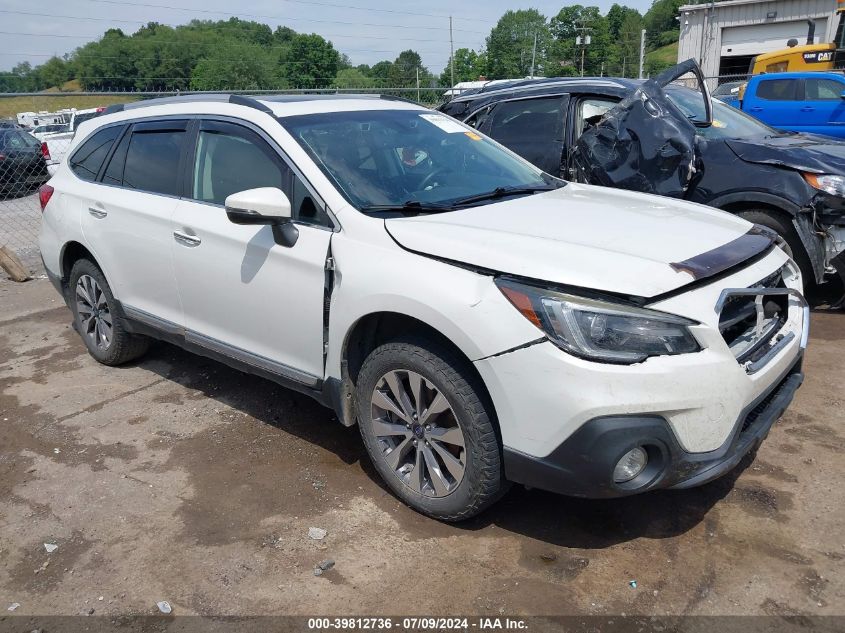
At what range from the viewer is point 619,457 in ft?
8.38

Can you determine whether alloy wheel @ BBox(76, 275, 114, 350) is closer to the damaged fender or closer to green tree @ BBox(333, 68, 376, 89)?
the damaged fender

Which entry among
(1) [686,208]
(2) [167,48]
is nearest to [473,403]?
(1) [686,208]

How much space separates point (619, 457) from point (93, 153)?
4121mm

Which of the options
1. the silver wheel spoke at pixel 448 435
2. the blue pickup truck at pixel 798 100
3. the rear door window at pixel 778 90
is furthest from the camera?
the rear door window at pixel 778 90

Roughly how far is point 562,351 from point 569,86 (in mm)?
4151

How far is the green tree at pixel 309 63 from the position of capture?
57.1 m

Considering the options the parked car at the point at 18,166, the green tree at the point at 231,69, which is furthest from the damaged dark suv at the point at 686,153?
the green tree at the point at 231,69

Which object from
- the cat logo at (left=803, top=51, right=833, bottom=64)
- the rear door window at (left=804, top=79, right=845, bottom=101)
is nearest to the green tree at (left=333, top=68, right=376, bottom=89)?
the cat logo at (left=803, top=51, right=833, bottom=64)

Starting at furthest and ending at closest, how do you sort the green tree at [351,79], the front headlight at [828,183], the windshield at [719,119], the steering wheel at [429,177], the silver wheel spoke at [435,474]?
the green tree at [351,79] → the windshield at [719,119] → the front headlight at [828,183] → the steering wheel at [429,177] → the silver wheel spoke at [435,474]

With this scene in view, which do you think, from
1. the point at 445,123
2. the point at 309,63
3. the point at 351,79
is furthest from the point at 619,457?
the point at 309,63

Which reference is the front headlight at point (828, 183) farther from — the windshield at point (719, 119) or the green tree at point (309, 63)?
the green tree at point (309, 63)

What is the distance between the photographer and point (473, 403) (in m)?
2.83

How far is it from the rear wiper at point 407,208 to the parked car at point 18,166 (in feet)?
44.3

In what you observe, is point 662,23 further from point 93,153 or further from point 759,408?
point 759,408
